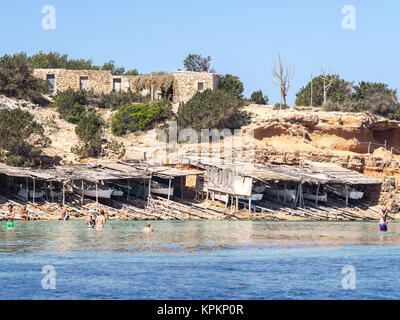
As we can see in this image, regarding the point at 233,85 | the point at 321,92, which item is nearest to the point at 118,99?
the point at 233,85

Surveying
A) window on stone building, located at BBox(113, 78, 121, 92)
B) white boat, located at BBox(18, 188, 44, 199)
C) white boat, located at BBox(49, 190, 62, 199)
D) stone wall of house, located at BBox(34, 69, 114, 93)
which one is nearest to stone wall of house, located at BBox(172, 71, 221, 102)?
window on stone building, located at BBox(113, 78, 121, 92)

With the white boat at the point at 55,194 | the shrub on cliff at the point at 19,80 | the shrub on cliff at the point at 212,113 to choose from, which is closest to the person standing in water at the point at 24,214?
the white boat at the point at 55,194

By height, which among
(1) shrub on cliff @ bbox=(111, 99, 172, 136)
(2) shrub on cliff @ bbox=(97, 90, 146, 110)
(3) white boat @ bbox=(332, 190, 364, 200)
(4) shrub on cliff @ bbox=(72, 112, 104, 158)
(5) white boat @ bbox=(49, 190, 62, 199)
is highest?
(2) shrub on cliff @ bbox=(97, 90, 146, 110)

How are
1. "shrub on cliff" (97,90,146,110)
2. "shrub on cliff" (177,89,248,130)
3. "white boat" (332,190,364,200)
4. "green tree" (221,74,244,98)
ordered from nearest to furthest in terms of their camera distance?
"white boat" (332,190,364,200) → "shrub on cliff" (177,89,248,130) → "shrub on cliff" (97,90,146,110) → "green tree" (221,74,244,98)

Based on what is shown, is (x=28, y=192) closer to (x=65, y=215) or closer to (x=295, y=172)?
(x=65, y=215)

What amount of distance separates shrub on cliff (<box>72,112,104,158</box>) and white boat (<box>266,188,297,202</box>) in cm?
1253

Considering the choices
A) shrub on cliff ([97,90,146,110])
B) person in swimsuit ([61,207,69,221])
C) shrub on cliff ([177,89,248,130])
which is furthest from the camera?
shrub on cliff ([97,90,146,110])

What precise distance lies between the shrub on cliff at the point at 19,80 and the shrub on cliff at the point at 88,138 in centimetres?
731

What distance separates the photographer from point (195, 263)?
1082 inches

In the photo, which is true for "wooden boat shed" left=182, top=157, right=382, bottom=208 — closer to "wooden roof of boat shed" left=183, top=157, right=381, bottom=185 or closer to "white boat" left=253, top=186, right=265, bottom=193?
"wooden roof of boat shed" left=183, top=157, right=381, bottom=185

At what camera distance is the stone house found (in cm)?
6700

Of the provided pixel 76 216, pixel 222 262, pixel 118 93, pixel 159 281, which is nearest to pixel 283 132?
pixel 118 93

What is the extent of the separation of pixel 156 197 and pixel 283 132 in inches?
607
